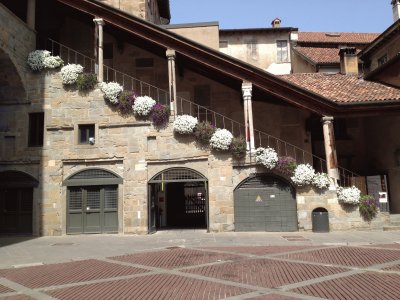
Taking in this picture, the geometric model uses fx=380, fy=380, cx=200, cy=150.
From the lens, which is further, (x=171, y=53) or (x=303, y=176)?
(x=171, y=53)

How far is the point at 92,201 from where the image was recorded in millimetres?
15750

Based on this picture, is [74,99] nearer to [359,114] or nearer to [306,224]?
[306,224]

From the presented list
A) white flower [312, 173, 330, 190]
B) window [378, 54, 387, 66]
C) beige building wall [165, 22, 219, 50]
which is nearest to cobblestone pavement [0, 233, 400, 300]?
white flower [312, 173, 330, 190]

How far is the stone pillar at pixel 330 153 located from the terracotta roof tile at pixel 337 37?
15.3 m

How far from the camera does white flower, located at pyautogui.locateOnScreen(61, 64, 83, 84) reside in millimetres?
16047

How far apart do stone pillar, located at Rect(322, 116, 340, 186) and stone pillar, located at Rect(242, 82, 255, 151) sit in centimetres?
298

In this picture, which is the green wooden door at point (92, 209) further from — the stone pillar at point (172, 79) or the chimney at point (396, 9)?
the chimney at point (396, 9)

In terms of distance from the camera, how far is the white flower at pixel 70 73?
16047mm

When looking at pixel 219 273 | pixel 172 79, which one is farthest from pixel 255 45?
→ pixel 219 273

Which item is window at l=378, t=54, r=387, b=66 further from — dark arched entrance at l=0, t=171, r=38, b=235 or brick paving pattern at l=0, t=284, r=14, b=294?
brick paving pattern at l=0, t=284, r=14, b=294

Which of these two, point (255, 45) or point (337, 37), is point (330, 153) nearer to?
point (255, 45)

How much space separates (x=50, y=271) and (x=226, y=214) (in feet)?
25.8

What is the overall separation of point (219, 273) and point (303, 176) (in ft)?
25.9

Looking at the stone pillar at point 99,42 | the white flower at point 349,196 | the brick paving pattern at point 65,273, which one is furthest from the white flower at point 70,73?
the white flower at point 349,196
